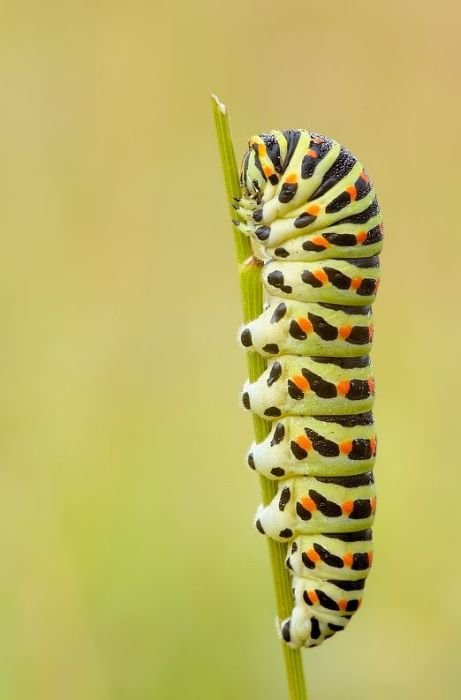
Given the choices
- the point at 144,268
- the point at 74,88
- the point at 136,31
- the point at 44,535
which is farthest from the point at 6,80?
the point at 44,535

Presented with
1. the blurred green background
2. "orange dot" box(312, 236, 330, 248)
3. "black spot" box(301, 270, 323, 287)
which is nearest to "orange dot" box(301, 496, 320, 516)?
"black spot" box(301, 270, 323, 287)

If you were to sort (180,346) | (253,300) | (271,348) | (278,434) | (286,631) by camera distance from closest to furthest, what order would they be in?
(253,300), (286,631), (271,348), (278,434), (180,346)

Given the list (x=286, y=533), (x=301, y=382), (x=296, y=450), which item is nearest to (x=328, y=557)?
(x=286, y=533)

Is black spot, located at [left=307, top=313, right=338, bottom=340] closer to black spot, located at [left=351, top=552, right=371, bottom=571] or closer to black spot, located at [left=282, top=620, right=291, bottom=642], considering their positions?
black spot, located at [left=351, top=552, right=371, bottom=571]

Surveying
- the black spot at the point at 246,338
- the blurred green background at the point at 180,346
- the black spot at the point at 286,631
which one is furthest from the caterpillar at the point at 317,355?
the blurred green background at the point at 180,346

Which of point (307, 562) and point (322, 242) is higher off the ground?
point (322, 242)

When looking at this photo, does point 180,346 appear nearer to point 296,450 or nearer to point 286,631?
point 296,450

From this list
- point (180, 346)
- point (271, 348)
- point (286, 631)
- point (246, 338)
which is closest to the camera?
point (286, 631)
